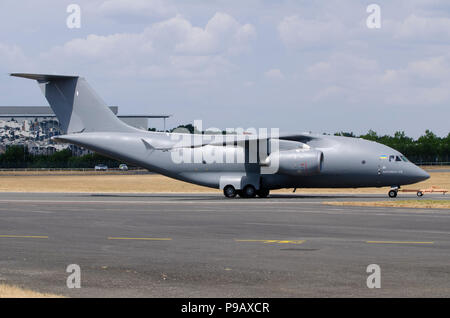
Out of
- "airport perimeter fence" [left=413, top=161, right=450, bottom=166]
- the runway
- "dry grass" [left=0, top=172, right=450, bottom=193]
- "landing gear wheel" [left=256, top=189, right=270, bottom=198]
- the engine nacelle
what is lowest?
"dry grass" [left=0, top=172, right=450, bottom=193]

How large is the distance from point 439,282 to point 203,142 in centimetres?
3044

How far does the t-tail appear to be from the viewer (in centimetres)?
4459

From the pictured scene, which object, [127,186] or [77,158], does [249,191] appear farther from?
[77,158]

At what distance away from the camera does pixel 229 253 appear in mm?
15625

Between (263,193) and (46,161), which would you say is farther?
(46,161)

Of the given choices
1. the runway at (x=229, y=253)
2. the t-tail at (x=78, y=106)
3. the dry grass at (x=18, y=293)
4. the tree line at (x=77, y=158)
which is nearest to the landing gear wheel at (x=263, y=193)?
the t-tail at (x=78, y=106)

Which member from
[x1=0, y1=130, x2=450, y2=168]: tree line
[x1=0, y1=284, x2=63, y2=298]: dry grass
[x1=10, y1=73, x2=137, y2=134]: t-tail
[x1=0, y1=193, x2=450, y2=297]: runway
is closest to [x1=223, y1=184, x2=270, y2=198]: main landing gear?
[x1=10, y1=73, x2=137, y2=134]: t-tail

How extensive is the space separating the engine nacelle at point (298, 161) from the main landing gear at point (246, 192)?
8.08ft

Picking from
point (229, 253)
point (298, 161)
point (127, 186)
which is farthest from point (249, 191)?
point (229, 253)

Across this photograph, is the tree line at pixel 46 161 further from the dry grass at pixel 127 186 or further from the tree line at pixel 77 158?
the dry grass at pixel 127 186

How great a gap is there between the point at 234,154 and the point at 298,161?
15.1 ft

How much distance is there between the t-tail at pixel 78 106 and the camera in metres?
44.6

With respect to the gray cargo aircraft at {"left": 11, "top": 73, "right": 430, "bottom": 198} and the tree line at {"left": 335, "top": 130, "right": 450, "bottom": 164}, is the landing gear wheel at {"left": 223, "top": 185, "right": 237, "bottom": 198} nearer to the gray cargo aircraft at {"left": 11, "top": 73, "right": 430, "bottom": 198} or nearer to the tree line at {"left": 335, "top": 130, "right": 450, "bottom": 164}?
Result: the gray cargo aircraft at {"left": 11, "top": 73, "right": 430, "bottom": 198}

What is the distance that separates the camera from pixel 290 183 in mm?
42625
